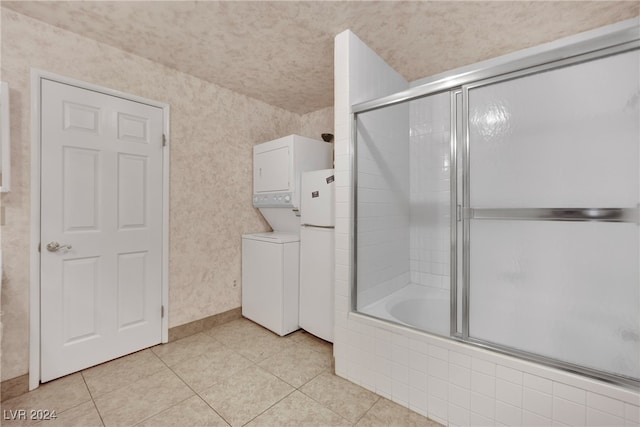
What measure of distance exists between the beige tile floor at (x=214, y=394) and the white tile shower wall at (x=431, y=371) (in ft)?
0.44

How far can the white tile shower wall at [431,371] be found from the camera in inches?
46.0

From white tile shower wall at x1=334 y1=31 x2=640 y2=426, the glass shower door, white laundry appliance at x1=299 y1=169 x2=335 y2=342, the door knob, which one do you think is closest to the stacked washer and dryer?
white laundry appliance at x1=299 y1=169 x2=335 y2=342

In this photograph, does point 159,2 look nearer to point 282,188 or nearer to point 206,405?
point 282,188

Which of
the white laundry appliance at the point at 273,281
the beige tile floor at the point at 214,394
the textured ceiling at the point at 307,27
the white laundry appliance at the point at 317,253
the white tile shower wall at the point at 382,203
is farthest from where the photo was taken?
the white laundry appliance at the point at 273,281

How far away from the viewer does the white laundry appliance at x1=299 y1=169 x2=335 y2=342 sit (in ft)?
7.70

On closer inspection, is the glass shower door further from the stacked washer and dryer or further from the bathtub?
the stacked washer and dryer

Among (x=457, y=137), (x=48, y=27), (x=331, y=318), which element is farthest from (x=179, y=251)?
(x=457, y=137)

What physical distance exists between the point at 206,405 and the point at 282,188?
1.76 metres

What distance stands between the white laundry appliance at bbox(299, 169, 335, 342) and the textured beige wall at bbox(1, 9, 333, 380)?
2.58ft

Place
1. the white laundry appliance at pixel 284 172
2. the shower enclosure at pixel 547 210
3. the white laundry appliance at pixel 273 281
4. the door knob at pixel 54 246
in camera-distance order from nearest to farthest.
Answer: the shower enclosure at pixel 547 210 → the door knob at pixel 54 246 → the white laundry appliance at pixel 273 281 → the white laundry appliance at pixel 284 172

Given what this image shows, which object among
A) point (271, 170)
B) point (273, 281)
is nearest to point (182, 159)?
point (271, 170)

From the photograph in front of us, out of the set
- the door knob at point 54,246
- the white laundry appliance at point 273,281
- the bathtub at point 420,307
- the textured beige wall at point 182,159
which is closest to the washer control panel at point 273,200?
the textured beige wall at point 182,159

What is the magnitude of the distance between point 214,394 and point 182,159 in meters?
1.86

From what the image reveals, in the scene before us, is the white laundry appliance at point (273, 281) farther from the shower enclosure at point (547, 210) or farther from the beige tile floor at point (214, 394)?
the shower enclosure at point (547, 210)
